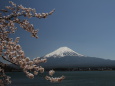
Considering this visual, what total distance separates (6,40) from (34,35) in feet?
1.37

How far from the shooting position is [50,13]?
309 centimetres

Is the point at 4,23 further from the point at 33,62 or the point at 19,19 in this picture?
the point at 33,62

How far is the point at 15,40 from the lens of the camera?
3334 mm

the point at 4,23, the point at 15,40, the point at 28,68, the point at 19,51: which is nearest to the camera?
the point at 28,68

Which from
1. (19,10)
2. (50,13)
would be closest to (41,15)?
(50,13)

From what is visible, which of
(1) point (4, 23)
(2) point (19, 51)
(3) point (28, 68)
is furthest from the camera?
(1) point (4, 23)

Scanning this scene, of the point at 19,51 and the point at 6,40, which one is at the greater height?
the point at 6,40

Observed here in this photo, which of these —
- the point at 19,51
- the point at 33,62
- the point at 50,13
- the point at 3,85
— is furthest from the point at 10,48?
the point at 50,13

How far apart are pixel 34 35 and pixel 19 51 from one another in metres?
0.44

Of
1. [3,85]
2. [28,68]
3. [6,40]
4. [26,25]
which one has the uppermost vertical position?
[26,25]

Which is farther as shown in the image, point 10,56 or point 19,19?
point 19,19

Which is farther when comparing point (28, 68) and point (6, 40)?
point (6, 40)

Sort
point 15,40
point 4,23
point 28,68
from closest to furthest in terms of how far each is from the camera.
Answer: point 28,68
point 4,23
point 15,40

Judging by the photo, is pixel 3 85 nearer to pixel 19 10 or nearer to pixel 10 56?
pixel 10 56
